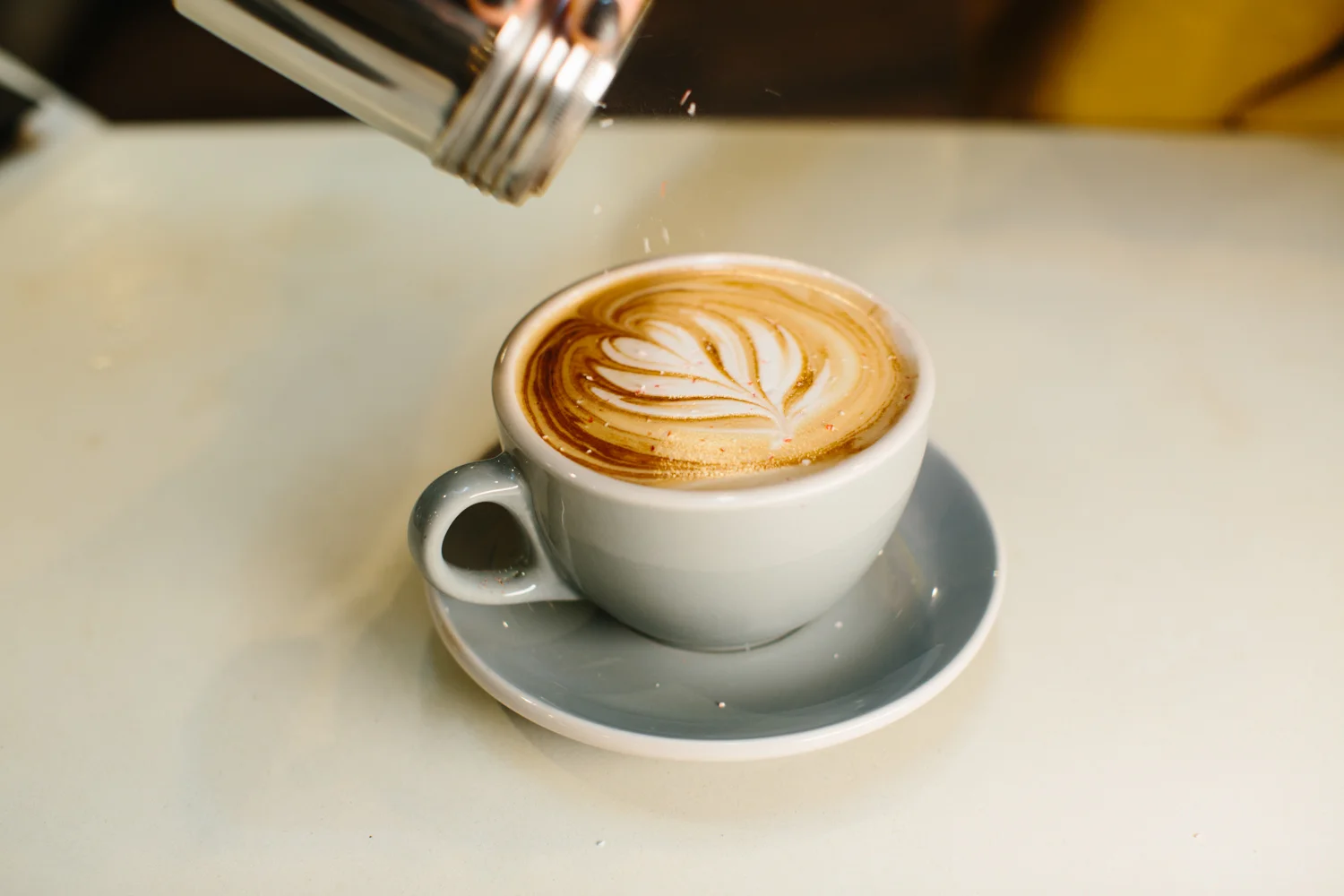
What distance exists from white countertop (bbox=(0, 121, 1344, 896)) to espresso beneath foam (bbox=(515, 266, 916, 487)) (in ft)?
0.46

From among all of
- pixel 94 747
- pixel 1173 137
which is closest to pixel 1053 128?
pixel 1173 137

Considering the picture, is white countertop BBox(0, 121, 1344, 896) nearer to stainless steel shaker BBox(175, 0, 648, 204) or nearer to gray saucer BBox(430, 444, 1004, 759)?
gray saucer BBox(430, 444, 1004, 759)

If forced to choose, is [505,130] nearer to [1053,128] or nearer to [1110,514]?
[1110,514]

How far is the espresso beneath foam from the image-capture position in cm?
Answer: 49

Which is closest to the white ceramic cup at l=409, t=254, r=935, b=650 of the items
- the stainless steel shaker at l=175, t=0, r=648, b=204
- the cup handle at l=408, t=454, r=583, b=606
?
the cup handle at l=408, t=454, r=583, b=606

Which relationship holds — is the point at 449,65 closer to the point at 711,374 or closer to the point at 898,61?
the point at 711,374

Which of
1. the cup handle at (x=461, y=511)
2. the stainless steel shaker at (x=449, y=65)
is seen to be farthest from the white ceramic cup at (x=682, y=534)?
the stainless steel shaker at (x=449, y=65)

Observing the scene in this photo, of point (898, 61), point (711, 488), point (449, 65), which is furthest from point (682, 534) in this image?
point (898, 61)

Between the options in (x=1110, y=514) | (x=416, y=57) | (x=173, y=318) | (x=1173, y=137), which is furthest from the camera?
(x=1173, y=137)

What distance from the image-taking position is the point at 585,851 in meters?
0.45

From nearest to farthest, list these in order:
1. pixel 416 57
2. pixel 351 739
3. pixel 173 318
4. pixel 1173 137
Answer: pixel 416 57, pixel 351 739, pixel 173 318, pixel 1173 137

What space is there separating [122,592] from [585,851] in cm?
32

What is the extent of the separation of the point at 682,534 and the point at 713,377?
0.40ft

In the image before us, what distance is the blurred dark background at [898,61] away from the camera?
110cm
